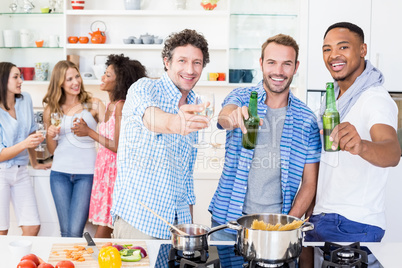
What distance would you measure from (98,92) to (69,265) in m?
2.82

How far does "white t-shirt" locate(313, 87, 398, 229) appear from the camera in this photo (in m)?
2.00

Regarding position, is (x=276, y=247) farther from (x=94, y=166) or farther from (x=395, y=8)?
(x=395, y=8)

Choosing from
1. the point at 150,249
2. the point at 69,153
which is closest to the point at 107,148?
the point at 69,153

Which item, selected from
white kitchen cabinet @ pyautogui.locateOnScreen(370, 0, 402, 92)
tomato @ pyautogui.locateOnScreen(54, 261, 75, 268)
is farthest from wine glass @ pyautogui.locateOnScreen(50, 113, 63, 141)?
white kitchen cabinet @ pyautogui.locateOnScreen(370, 0, 402, 92)

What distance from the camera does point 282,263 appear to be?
1.55 meters

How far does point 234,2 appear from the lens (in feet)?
12.6

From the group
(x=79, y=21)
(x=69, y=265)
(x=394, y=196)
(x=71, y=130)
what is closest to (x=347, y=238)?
(x=69, y=265)

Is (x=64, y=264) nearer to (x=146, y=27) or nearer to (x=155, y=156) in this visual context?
(x=155, y=156)

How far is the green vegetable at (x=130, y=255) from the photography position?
5.27 ft

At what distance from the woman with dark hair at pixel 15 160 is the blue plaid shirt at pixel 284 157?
5.14 ft

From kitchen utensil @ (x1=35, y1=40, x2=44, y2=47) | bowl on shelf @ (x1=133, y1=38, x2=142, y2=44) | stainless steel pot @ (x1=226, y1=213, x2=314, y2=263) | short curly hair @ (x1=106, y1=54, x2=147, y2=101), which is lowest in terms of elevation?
stainless steel pot @ (x1=226, y1=213, x2=314, y2=263)

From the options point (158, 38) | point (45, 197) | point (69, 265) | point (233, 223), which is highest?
point (158, 38)

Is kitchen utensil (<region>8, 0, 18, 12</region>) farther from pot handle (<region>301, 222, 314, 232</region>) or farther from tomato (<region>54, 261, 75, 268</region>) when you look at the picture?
pot handle (<region>301, 222, 314, 232</region>)

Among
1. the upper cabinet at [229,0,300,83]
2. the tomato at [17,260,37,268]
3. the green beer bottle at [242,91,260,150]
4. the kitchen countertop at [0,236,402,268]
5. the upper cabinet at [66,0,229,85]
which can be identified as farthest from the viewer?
the upper cabinet at [66,0,229,85]
